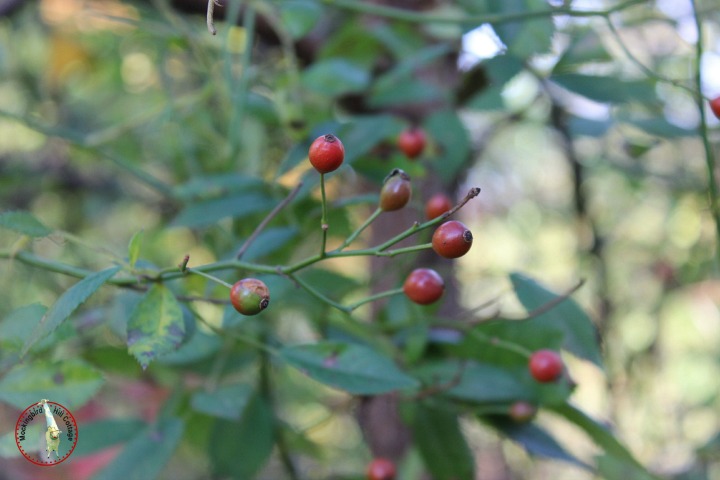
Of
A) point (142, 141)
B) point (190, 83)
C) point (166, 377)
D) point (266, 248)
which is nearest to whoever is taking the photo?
point (266, 248)

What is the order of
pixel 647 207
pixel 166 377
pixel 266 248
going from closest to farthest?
1. pixel 266 248
2. pixel 166 377
3. pixel 647 207

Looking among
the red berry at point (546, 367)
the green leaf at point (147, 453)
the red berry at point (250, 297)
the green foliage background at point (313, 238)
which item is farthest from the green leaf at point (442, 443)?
the red berry at point (250, 297)

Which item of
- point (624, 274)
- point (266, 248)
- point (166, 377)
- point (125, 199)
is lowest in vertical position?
point (624, 274)

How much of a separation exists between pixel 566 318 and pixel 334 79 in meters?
A: 0.37

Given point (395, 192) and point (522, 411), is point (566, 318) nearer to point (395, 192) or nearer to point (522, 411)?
point (522, 411)

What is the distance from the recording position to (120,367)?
2.61ft

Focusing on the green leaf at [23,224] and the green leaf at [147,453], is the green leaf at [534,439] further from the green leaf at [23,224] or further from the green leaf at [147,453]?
the green leaf at [23,224]

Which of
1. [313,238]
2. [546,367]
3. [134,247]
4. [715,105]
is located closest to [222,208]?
[313,238]

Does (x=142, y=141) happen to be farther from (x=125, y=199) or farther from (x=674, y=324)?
(x=674, y=324)

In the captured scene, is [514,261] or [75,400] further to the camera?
[514,261]

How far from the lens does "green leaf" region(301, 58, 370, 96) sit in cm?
84

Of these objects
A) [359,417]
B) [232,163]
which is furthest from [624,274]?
[232,163]

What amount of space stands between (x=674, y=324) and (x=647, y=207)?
0.35 m

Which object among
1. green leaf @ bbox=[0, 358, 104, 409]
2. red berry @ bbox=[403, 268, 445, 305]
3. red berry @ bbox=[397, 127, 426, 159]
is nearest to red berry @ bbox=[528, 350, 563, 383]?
red berry @ bbox=[403, 268, 445, 305]
